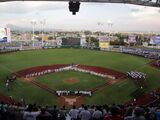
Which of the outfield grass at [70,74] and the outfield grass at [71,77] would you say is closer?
the outfield grass at [70,74]

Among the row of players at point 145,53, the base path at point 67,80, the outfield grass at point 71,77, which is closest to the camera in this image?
the base path at point 67,80

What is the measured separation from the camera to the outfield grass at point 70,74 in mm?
37750

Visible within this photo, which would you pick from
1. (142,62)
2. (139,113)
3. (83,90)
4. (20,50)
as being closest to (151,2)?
(139,113)

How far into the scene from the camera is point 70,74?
48.4 meters

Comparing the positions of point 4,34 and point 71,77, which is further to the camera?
point 4,34

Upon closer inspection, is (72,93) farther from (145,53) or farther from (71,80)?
(145,53)

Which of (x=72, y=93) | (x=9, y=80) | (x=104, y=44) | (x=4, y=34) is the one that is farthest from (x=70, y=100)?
(x=4, y=34)

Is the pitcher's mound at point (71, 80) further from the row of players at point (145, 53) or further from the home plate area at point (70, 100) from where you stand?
the row of players at point (145, 53)

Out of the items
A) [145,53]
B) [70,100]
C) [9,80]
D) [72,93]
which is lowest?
[70,100]

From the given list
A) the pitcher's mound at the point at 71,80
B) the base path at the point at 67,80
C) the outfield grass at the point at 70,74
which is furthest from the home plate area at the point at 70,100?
the pitcher's mound at the point at 71,80

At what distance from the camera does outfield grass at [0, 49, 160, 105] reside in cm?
3775

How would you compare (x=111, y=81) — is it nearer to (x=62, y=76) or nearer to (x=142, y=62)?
(x=62, y=76)

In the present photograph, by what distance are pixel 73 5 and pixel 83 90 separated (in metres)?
17.6

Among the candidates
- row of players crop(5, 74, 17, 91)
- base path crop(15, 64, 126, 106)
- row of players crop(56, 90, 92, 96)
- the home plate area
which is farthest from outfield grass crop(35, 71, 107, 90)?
the home plate area
